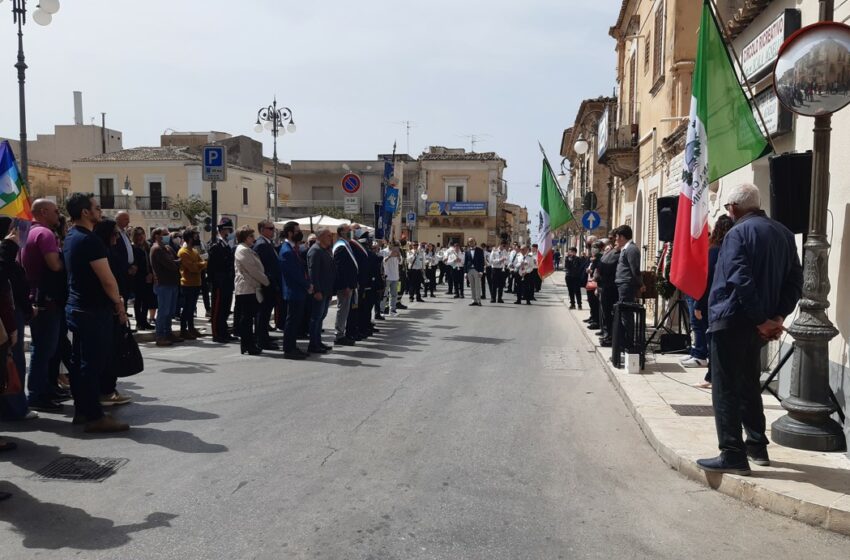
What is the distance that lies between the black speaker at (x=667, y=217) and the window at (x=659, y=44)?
20.6ft

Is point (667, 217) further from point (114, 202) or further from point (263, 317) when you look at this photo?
point (114, 202)

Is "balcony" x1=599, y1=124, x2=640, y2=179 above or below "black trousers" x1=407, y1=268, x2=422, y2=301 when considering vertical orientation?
above

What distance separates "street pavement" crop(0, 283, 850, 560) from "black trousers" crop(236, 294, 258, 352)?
5.48 ft

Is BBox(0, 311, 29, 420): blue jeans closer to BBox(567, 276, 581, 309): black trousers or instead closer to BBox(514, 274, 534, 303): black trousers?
BBox(567, 276, 581, 309): black trousers

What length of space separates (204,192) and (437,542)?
167ft

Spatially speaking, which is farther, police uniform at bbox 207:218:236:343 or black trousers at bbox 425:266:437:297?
black trousers at bbox 425:266:437:297

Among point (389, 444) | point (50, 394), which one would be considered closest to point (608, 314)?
point (389, 444)

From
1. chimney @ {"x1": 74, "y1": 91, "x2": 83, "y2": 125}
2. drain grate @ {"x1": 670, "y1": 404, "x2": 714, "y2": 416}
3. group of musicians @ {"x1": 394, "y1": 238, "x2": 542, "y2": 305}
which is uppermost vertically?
chimney @ {"x1": 74, "y1": 91, "x2": 83, "y2": 125}

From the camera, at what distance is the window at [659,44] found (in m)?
17.0

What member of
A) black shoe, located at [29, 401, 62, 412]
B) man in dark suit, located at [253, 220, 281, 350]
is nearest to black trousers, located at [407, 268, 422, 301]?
man in dark suit, located at [253, 220, 281, 350]

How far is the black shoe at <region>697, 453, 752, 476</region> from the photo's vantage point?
198 inches

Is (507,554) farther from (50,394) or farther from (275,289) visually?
(275,289)

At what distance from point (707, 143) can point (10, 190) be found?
344 inches

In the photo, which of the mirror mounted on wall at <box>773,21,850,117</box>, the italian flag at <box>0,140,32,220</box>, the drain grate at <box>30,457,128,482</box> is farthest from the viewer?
the italian flag at <box>0,140,32,220</box>
